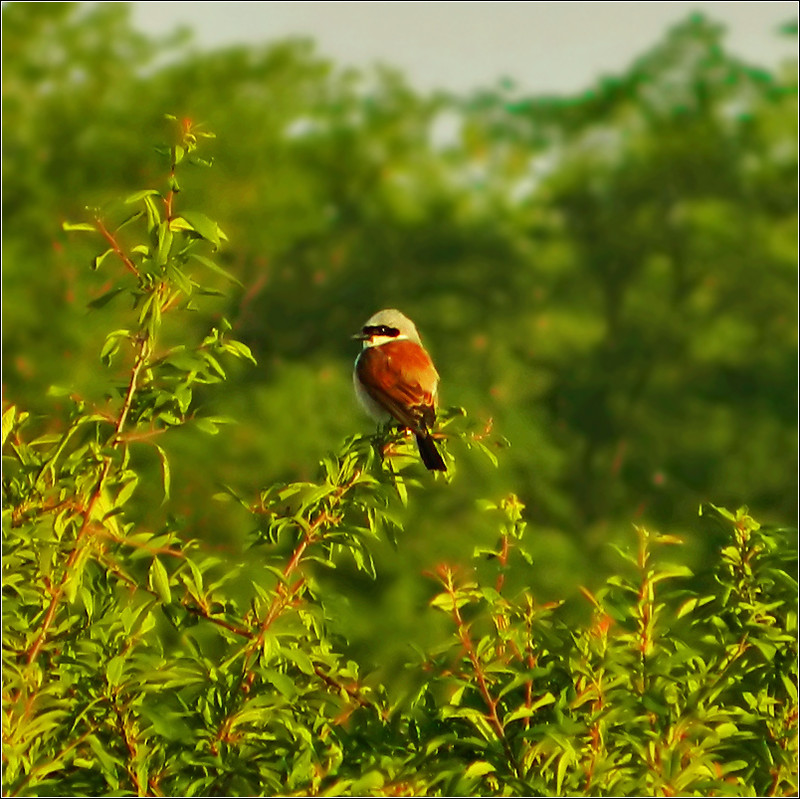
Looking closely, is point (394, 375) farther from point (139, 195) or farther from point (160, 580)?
point (160, 580)

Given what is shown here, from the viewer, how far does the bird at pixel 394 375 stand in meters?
7.39

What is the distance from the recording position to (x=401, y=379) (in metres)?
7.87

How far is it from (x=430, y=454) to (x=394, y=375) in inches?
94.1

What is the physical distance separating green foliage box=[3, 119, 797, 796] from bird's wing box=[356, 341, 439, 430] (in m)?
2.98

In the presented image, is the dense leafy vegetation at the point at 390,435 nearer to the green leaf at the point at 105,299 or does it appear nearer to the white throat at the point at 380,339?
the green leaf at the point at 105,299

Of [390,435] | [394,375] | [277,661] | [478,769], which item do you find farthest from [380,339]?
[478,769]

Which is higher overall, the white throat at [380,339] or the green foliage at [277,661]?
the green foliage at [277,661]

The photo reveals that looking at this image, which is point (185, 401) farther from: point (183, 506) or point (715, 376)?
point (715, 376)

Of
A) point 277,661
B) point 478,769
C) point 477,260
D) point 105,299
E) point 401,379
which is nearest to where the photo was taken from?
point 478,769

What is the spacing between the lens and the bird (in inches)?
291

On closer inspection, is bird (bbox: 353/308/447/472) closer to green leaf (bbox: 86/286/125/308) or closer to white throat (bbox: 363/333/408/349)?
white throat (bbox: 363/333/408/349)

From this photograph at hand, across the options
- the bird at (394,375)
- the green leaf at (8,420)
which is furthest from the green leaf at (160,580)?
the bird at (394,375)

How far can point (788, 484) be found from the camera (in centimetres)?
2253

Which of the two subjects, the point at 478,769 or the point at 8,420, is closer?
the point at 478,769
